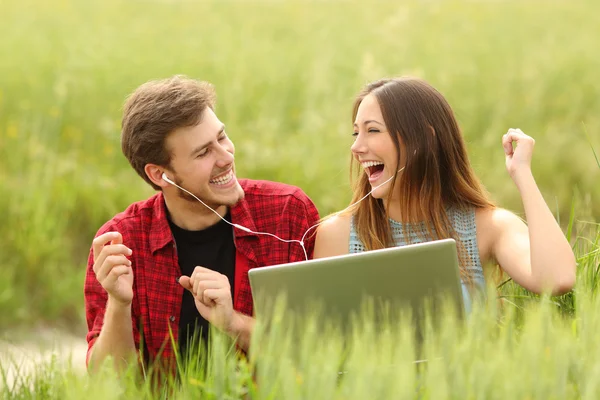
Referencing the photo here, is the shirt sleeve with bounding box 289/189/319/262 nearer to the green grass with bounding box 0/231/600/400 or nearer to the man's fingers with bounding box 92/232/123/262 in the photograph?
the man's fingers with bounding box 92/232/123/262

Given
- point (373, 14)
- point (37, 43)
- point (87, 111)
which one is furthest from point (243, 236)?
point (373, 14)

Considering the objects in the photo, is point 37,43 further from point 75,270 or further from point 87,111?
point 75,270

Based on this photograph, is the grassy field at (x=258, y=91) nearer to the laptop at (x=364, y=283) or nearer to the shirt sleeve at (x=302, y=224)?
the shirt sleeve at (x=302, y=224)

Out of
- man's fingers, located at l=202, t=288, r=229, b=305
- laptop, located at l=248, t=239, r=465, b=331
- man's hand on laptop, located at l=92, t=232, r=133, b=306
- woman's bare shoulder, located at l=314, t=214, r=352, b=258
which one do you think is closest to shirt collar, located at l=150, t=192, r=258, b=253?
woman's bare shoulder, located at l=314, t=214, r=352, b=258

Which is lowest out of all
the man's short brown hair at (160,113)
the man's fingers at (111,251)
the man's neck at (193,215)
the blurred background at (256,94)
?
the man's fingers at (111,251)

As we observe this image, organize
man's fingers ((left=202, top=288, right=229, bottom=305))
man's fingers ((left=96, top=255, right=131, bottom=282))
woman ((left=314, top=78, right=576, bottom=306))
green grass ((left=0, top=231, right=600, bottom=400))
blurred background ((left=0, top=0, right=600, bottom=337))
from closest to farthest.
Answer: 1. green grass ((left=0, top=231, right=600, bottom=400))
2. man's fingers ((left=202, top=288, right=229, bottom=305))
3. man's fingers ((left=96, top=255, right=131, bottom=282))
4. woman ((left=314, top=78, right=576, bottom=306))
5. blurred background ((left=0, top=0, right=600, bottom=337))

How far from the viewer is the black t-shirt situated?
3.46 meters

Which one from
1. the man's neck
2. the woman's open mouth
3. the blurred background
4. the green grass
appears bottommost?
the green grass

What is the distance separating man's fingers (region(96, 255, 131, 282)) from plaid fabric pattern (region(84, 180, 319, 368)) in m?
0.42

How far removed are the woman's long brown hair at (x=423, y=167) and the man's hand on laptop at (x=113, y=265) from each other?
2.82 feet

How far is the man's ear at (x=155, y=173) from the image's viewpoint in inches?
140

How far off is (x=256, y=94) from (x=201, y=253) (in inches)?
186

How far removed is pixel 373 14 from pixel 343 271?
8314 mm

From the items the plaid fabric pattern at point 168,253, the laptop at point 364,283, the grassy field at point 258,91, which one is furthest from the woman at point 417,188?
the grassy field at point 258,91
